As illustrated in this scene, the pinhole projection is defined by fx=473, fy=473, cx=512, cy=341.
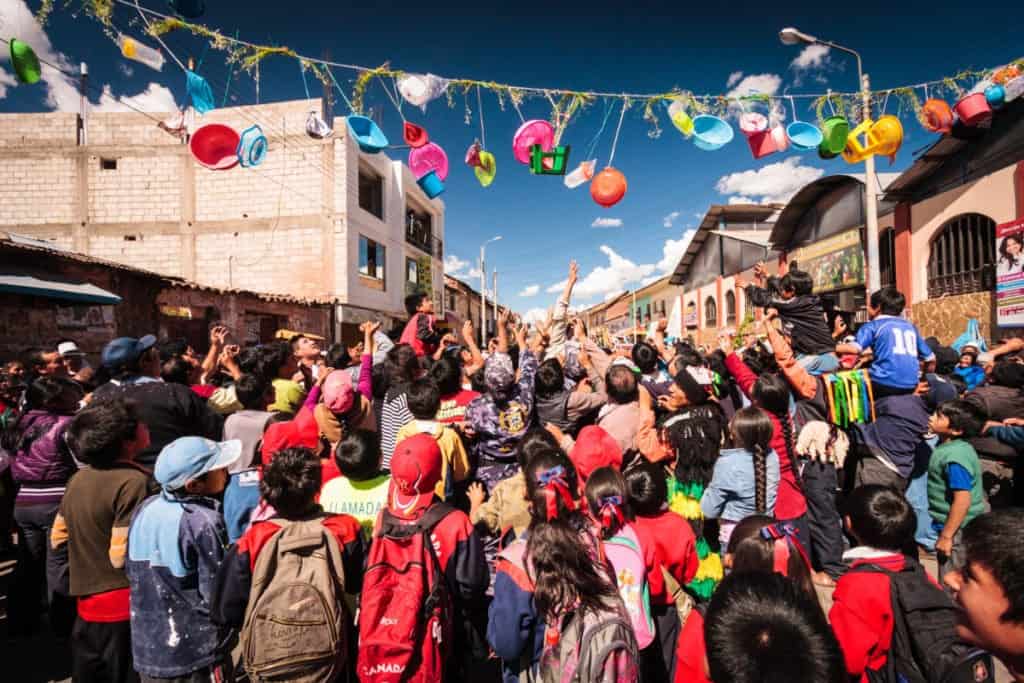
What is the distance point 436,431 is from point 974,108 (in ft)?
22.1

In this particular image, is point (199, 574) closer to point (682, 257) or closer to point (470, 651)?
point (470, 651)

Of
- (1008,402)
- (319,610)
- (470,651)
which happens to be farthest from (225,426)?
(1008,402)

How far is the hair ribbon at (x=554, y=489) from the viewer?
1862mm

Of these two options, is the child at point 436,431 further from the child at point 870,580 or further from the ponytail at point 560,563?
the child at point 870,580

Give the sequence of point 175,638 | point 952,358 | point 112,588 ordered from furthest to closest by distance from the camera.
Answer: point 952,358
point 112,588
point 175,638

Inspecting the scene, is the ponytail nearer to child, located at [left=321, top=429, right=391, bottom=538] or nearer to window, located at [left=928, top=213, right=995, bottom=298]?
child, located at [left=321, top=429, right=391, bottom=538]

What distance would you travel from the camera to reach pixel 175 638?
2.04m

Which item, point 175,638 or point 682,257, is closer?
point 175,638

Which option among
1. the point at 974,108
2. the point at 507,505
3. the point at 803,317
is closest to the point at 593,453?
the point at 507,505

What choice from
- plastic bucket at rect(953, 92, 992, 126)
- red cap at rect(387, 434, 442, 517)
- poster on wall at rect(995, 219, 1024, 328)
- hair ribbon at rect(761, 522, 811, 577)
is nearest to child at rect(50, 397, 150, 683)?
red cap at rect(387, 434, 442, 517)

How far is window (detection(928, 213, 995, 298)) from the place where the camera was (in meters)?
9.57

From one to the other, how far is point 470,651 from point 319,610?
80 centimetres

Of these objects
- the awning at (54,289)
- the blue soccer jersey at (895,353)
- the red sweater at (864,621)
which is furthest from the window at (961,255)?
the awning at (54,289)

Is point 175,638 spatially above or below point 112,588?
below
